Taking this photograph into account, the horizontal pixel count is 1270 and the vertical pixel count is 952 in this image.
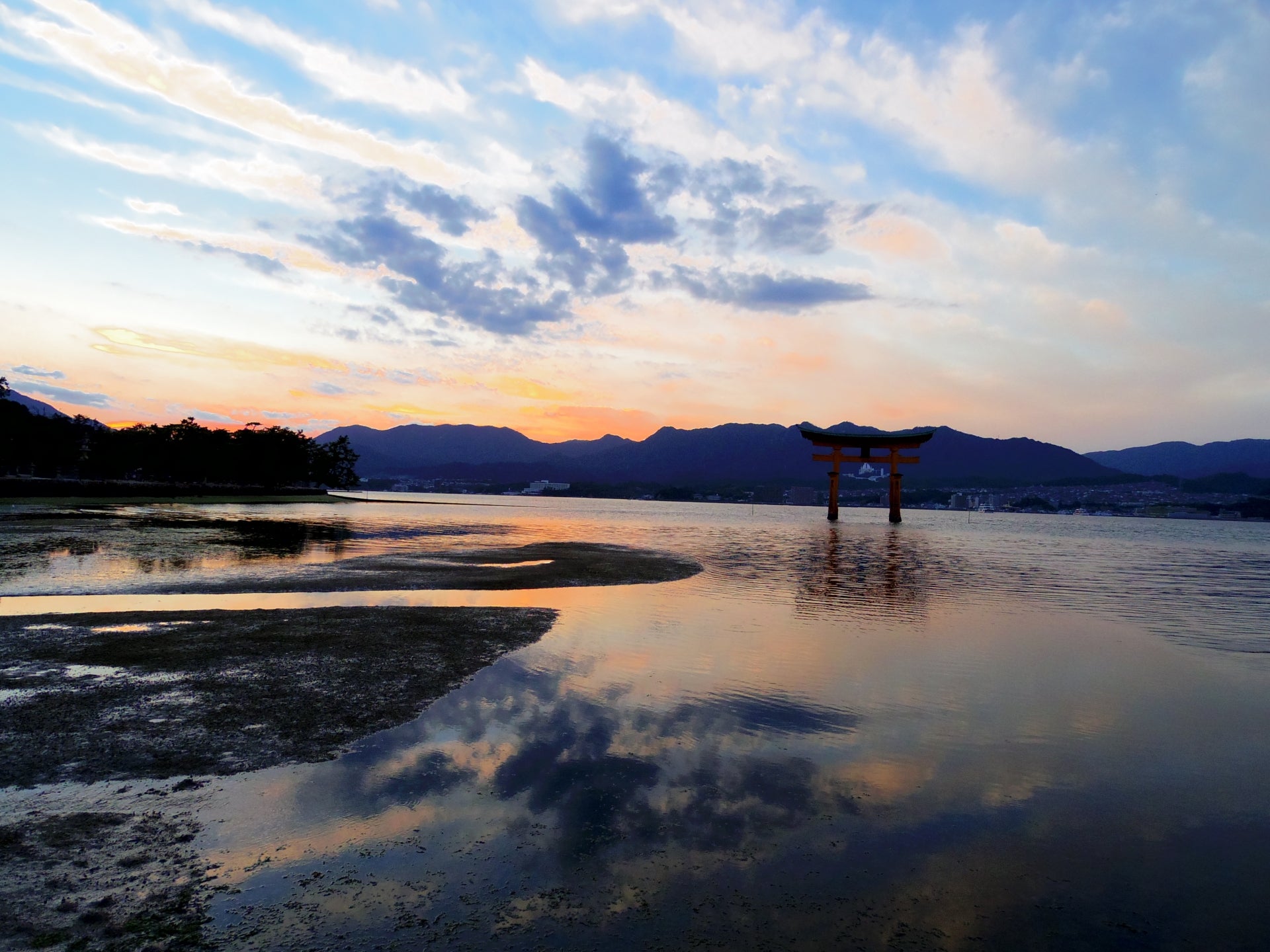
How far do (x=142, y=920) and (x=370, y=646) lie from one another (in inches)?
353

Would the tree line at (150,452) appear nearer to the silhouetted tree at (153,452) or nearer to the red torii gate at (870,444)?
the silhouetted tree at (153,452)

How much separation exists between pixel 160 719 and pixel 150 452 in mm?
134914

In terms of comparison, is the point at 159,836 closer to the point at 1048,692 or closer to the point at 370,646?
the point at 370,646

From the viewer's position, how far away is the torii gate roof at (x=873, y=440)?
98.6m

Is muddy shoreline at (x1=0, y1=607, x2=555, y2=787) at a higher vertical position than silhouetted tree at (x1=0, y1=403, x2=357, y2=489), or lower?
lower

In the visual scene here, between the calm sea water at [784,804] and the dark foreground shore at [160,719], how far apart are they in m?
0.46

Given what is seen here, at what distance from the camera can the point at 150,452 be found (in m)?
118

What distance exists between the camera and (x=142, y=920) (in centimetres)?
475

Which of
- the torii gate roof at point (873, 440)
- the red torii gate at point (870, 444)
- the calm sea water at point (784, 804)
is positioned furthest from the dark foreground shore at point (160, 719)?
the torii gate roof at point (873, 440)

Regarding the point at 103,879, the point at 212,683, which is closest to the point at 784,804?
the point at 103,879

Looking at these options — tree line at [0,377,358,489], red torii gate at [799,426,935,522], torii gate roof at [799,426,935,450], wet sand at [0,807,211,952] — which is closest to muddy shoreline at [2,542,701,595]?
wet sand at [0,807,211,952]

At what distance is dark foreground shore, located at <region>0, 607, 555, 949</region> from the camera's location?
16.4ft

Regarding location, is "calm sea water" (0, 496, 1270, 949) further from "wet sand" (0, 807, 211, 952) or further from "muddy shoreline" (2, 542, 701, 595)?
"muddy shoreline" (2, 542, 701, 595)

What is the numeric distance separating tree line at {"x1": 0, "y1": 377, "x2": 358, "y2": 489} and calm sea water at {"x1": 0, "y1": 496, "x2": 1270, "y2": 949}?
368 ft
